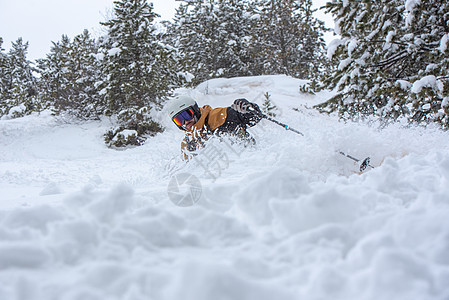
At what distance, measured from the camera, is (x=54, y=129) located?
1423 centimetres

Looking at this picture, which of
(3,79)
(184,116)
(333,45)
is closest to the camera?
(184,116)

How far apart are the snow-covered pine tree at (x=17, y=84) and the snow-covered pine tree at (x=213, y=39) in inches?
474

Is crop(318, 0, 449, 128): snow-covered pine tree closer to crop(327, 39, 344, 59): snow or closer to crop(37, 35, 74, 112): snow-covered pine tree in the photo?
crop(327, 39, 344, 59): snow

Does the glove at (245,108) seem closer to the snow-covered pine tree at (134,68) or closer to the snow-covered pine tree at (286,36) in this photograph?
the snow-covered pine tree at (134,68)

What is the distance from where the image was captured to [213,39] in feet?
67.7

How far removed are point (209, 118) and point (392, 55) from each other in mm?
4337

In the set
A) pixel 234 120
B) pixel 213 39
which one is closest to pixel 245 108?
pixel 234 120

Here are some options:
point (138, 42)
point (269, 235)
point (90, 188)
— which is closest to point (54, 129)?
point (138, 42)

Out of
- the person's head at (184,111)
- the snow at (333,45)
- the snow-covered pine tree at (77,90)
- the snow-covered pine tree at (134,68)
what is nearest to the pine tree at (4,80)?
the snow-covered pine tree at (77,90)

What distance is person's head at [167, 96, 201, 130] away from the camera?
5.23 m

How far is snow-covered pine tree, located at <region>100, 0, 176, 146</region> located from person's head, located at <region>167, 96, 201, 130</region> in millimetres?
7964

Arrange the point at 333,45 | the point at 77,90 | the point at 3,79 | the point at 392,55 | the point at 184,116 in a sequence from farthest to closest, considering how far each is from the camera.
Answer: the point at 3,79 → the point at 77,90 → the point at 333,45 → the point at 392,55 → the point at 184,116

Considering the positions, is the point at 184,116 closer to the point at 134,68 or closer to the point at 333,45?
the point at 333,45

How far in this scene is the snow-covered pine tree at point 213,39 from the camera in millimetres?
20547
